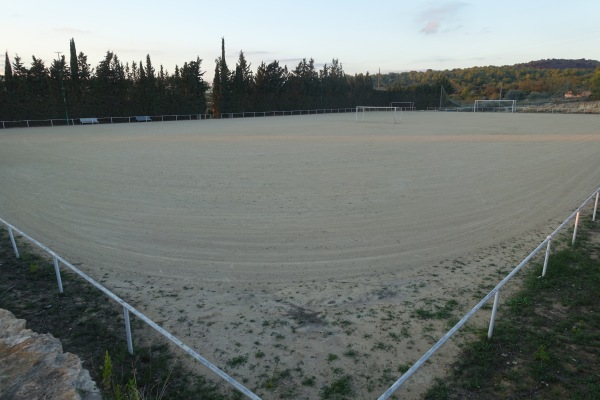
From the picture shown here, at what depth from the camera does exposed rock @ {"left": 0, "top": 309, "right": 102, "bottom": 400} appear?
3.31m

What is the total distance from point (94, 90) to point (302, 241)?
45.6 meters

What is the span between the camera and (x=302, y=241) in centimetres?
822

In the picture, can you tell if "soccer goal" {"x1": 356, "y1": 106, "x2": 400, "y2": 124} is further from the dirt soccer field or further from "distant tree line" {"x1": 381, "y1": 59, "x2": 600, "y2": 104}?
the dirt soccer field

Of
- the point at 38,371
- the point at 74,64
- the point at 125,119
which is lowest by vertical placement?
the point at 38,371

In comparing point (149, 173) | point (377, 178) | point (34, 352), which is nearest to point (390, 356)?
point (34, 352)

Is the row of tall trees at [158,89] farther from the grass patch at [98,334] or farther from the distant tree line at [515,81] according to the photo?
the grass patch at [98,334]

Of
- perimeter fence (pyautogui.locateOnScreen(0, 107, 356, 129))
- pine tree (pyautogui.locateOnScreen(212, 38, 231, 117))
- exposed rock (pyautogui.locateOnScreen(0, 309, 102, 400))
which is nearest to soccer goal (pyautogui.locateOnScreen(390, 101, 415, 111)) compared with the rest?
perimeter fence (pyautogui.locateOnScreen(0, 107, 356, 129))

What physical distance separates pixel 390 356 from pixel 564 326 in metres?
2.34

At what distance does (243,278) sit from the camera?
6664mm

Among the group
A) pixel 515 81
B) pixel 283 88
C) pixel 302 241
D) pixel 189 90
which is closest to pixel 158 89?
pixel 189 90

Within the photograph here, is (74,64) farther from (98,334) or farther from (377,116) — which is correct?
(98,334)

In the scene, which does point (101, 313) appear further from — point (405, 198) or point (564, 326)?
point (405, 198)

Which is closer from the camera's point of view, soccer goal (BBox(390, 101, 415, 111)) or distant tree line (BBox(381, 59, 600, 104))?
Answer: soccer goal (BBox(390, 101, 415, 111))

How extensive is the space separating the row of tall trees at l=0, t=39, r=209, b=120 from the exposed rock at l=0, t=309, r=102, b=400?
4463 centimetres
